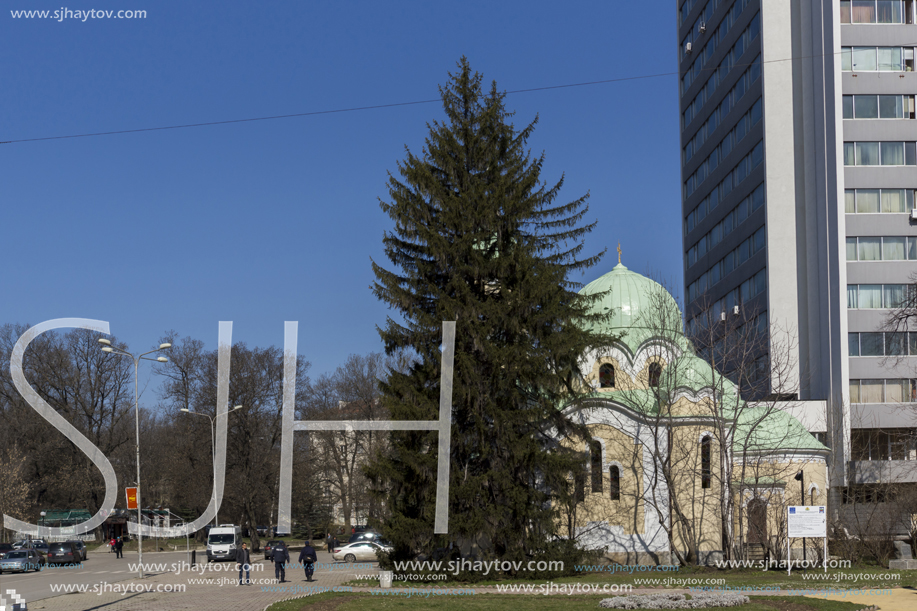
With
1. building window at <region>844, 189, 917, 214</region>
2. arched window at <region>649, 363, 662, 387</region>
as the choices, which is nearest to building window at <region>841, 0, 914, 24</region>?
building window at <region>844, 189, 917, 214</region>

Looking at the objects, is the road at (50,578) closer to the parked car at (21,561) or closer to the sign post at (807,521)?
the parked car at (21,561)

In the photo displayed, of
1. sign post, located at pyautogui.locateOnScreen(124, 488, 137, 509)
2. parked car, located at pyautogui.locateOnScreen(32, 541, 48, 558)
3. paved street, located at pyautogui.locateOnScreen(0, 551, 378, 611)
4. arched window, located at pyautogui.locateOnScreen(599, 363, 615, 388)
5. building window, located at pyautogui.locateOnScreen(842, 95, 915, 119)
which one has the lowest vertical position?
parked car, located at pyautogui.locateOnScreen(32, 541, 48, 558)

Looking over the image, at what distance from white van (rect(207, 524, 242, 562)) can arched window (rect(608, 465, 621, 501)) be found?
746 inches

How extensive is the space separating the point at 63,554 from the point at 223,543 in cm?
956

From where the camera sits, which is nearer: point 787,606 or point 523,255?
point 787,606

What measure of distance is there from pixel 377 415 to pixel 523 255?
1436 inches

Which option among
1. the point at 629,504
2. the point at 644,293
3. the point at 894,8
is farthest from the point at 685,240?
the point at 629,504

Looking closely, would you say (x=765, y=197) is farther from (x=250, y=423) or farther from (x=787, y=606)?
(x=787, y=606)

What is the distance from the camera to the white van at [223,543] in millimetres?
42656

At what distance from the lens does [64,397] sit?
63.5 meters

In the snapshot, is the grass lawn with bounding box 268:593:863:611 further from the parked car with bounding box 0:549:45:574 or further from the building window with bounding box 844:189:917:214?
the building window with bounding box 844:189:917:214

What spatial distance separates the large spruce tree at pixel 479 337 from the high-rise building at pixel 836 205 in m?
23.8

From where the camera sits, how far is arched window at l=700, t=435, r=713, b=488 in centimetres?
3469

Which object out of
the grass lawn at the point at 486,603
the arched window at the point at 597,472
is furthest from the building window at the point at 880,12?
the grass lawn at the point at 486,603
